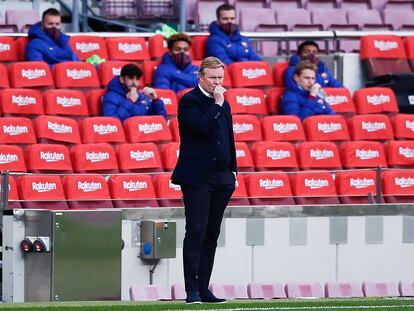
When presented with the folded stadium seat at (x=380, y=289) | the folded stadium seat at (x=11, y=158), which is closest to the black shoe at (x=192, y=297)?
the folded stadium seat at (x=380, y=289)

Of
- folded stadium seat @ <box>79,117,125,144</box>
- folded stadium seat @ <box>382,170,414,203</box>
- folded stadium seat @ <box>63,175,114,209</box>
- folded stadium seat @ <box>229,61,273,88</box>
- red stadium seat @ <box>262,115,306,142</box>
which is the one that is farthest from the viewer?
folded stadium seat @ <box>229,61,273,88</box>

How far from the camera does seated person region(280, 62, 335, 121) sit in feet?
54.6

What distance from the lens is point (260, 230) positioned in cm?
1436

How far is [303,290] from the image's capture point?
13.7 metres

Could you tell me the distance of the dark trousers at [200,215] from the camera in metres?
10.5

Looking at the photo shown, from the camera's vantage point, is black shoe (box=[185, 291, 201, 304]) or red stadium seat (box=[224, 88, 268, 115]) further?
red stadium seat (box=[224, 88, 268, 115])

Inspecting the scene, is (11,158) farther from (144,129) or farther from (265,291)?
(265,291)

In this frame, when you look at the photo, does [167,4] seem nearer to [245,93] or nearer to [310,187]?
[245,93]

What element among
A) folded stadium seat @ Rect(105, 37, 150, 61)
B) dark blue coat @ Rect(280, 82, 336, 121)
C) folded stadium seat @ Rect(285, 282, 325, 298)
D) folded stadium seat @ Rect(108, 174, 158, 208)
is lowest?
folded stadium seat @ Rect(285, 282, 325, 298)

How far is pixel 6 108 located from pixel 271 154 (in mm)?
2830

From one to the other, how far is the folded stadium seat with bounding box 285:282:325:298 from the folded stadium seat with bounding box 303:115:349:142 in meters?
2.98

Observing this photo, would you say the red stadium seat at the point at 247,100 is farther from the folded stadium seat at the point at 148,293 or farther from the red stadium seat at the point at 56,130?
→ the folded stadium seat at the point at 148,293

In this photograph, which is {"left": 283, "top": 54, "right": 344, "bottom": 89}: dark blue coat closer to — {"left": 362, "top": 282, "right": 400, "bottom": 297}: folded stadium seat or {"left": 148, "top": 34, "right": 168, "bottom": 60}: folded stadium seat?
{"left": 148, "top": 34, "right": 168, "bottom": 60}: folded stadium seat

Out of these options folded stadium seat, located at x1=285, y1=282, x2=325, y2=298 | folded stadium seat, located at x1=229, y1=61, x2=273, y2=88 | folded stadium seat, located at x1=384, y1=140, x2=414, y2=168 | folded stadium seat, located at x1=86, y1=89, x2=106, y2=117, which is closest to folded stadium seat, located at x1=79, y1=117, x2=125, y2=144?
folded stadium seat, located at x1=86, y1=89, x2=106, y2=117
